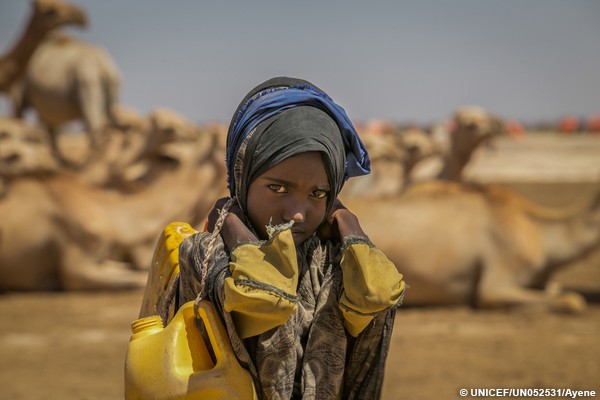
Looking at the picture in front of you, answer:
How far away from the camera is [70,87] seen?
19344mm

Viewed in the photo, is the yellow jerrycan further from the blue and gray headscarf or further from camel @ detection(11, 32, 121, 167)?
camel @ detection(11, 32, 121, 167)

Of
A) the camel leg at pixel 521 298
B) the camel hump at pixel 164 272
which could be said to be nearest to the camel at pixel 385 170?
the camel leg at pixel 521 298

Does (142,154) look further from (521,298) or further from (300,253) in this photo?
(300,253)

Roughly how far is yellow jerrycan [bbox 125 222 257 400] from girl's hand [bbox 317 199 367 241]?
0.36 meters

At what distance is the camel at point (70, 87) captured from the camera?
19.2 m

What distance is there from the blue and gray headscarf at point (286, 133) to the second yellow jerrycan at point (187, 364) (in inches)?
12.7

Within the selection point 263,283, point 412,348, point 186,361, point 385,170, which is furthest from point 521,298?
point 263,283

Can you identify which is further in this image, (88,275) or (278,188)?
(88,275)

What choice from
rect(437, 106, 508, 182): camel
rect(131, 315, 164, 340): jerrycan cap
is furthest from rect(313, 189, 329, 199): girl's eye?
rect(437, 106, 508, 182): camel

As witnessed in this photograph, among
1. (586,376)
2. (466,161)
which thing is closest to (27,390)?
(586,376)

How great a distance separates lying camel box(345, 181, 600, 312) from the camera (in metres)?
8.34

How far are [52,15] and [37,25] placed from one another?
1.02 feet

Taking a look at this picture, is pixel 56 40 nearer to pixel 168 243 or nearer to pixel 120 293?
pixel 120 293

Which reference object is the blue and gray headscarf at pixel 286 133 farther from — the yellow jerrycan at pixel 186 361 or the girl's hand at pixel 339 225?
the yellow jerrycan at pixel 186 361
